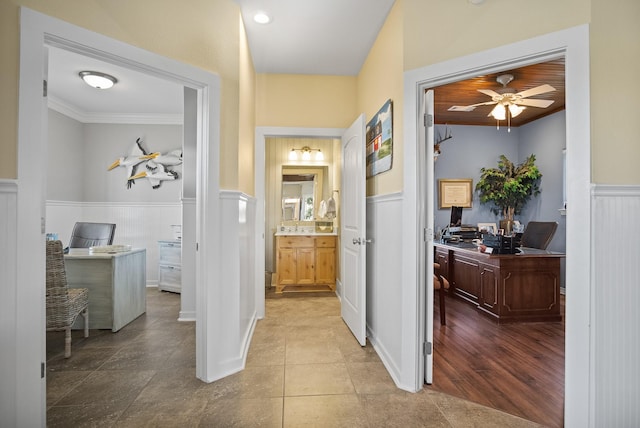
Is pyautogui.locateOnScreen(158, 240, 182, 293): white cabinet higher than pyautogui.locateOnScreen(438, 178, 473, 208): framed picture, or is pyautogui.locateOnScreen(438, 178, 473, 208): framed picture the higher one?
pyautogui.locateOnScreen(438, 178, 473, 208): framed picture

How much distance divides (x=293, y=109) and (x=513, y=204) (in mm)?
4168

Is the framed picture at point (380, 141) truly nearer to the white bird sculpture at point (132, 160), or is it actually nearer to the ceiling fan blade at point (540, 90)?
the ceiling fan blade at point (540, 90)

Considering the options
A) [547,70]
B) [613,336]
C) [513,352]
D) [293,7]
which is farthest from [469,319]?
[293,7]

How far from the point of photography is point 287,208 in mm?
5324

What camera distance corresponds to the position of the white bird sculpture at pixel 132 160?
500cm

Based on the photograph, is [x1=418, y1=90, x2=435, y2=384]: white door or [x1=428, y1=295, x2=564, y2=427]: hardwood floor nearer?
[x1=428, y1=295, x2=564, y2=427]: hardwood floor

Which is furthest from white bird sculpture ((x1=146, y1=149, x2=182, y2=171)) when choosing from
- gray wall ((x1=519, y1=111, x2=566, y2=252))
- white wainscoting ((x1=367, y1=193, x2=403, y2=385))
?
gray wall ((x1=519, y1=111, x2=566, y2=252))

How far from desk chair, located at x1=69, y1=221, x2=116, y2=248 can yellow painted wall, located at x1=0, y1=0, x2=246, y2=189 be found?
97.4 inches

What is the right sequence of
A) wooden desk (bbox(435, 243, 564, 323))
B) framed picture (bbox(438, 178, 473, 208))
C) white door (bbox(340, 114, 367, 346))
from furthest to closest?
framed picture (bbox(438, 178, 473, 208)) < wooden desk (bbox(435, 243, 564, 323)) < white door (bbox(340, 114, 367, 346))

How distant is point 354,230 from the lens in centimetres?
305

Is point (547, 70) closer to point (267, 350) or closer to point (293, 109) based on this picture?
point (293, 109)

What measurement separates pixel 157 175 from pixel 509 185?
5.72 m

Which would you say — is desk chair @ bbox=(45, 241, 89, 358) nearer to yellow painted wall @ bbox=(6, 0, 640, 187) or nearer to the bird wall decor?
yellow painted wall @ bbox=(6, 0, 640, 187)

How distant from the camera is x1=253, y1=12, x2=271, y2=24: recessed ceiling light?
8.39 feet
